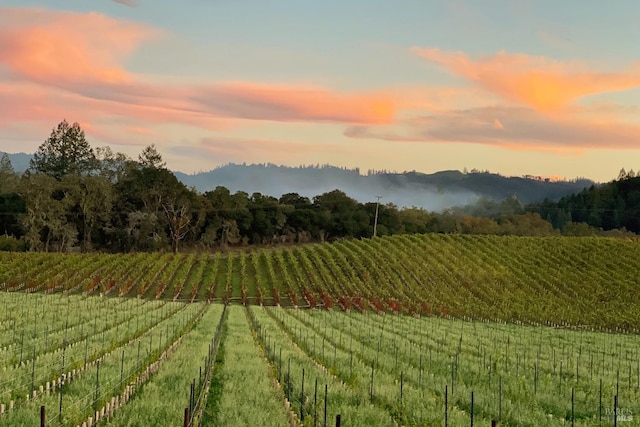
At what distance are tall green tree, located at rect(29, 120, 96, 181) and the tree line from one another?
0.47 ft

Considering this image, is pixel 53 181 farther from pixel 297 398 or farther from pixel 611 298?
pixel 297 398

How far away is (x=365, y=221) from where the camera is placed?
294ft

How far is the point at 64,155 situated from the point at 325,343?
79888 millimetres

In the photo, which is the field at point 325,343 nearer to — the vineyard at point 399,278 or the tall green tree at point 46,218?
the vineyard at point 399,278

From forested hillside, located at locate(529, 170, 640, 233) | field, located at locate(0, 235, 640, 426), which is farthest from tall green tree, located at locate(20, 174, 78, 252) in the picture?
forested hillside, located at locate(529, 170, 640, 233)

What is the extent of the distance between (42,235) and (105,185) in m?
9.55

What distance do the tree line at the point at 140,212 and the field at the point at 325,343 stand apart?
1637 cm

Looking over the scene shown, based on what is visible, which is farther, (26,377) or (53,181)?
(53,181)

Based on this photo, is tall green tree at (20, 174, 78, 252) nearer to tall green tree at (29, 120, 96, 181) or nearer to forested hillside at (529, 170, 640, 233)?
tall green tree at (29, 120, 96, 181)

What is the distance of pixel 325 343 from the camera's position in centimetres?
2139

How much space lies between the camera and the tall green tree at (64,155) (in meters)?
Result: 87.5

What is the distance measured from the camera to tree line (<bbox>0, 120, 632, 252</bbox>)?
227 feet

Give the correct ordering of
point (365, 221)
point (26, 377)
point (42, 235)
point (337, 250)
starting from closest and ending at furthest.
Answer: point (26, 377)
point (337, 250)
point (42, 235)
point (365, 221)

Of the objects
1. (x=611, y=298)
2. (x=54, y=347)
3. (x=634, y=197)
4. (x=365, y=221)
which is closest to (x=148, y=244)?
(x=365, y=221)
